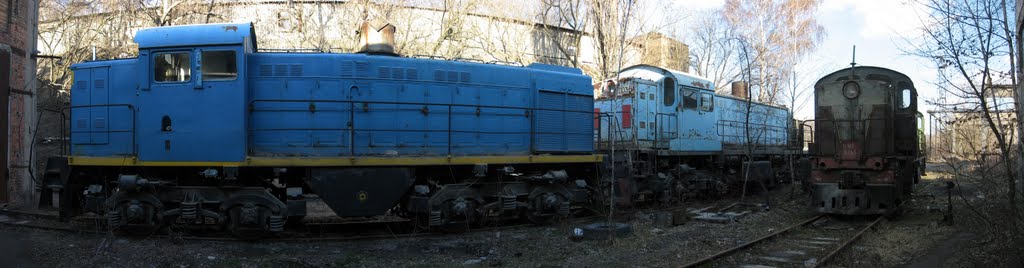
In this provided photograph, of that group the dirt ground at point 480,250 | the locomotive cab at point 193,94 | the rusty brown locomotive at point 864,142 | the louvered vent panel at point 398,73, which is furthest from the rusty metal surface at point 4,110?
the rusty brown locomotive at point 864,142

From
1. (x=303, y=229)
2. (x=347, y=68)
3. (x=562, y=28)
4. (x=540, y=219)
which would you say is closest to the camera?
(x=347, y=68)

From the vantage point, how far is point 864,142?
1159 cm

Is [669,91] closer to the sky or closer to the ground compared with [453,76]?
closer to the sky

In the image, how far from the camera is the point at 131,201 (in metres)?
7.85

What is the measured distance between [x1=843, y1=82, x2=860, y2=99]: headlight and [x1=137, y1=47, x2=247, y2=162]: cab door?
36.4 feet

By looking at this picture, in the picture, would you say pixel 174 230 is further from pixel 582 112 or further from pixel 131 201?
pixel 582 112

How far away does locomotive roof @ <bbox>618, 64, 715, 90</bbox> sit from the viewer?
13891 millimetres

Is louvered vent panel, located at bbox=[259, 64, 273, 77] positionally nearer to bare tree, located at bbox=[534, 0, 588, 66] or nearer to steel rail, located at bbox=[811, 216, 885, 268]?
steel rail, located at bbox=[811, 216, 885, 268]

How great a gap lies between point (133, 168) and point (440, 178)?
13.8 ft

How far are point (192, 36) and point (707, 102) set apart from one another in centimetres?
1177

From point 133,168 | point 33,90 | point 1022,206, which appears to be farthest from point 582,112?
point 33,90

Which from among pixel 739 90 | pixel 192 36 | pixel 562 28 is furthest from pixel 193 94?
pixel 562 28

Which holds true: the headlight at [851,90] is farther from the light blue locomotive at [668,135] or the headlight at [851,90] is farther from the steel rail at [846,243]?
the steel rail at [846,243]

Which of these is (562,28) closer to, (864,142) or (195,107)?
(864,142)
